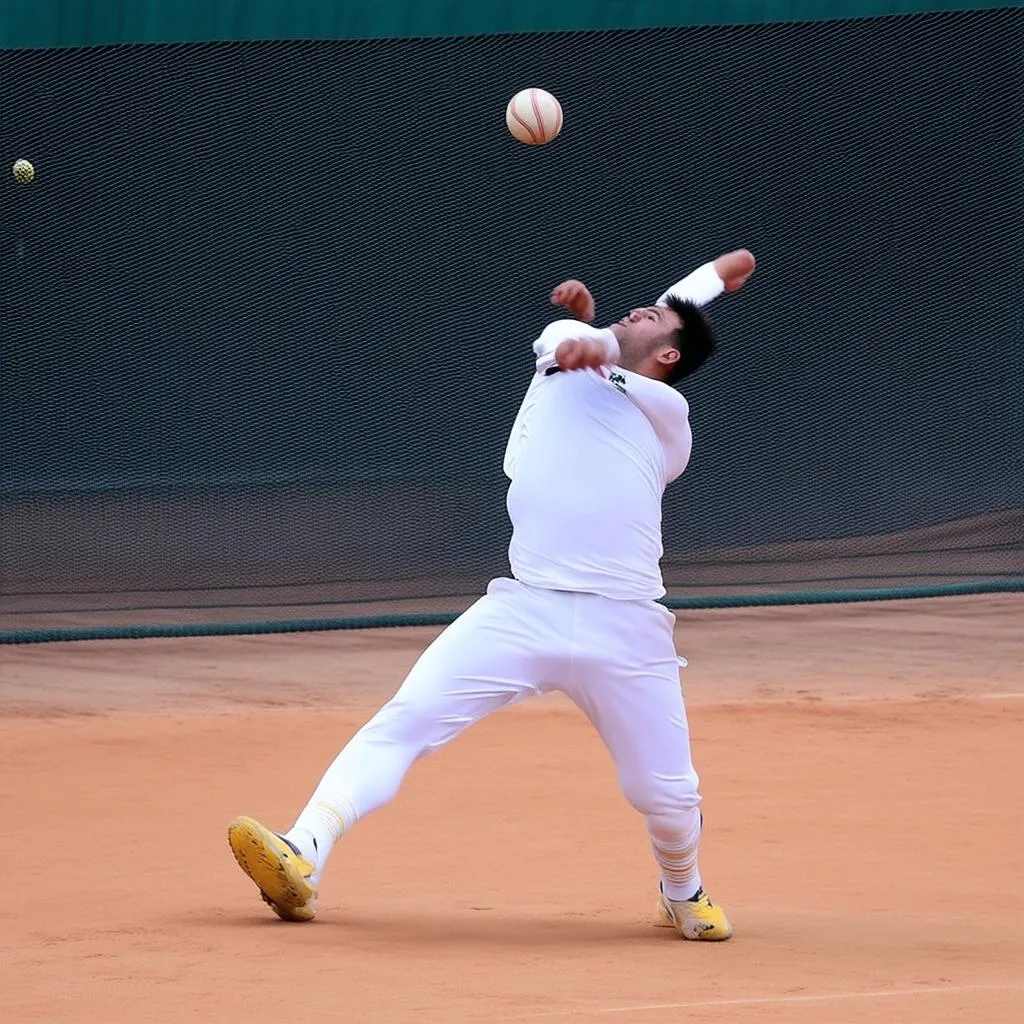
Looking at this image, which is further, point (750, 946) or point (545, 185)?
point (545, 185)

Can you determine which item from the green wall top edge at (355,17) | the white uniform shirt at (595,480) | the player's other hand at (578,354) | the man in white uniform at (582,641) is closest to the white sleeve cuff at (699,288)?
the man in white uniform at (582,641)

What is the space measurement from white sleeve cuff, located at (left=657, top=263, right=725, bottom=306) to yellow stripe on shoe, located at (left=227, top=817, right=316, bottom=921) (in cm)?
167

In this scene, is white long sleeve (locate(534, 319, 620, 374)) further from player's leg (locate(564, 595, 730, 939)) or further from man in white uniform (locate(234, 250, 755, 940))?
player's leg (locate(564, 595, 730, 939))

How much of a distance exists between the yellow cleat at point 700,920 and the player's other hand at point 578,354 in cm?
136

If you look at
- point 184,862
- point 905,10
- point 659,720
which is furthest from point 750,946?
point 905,10

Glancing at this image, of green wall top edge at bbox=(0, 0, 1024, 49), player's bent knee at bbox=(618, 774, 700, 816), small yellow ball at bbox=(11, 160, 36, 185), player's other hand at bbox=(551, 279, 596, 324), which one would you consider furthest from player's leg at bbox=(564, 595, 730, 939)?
green wall top edge at bbox=(0, 0, 1024, 49)

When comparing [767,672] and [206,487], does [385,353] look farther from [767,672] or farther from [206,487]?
[767,672]

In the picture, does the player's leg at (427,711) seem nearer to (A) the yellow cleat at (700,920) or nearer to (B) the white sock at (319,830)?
(B) the white sock at (319,830)

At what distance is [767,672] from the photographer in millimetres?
9273

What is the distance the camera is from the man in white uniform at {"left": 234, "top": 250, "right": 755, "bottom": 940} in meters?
4.74

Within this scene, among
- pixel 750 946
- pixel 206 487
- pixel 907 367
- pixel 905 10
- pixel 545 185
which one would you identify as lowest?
pixel 750 946

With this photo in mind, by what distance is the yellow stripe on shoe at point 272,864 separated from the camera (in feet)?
15.1

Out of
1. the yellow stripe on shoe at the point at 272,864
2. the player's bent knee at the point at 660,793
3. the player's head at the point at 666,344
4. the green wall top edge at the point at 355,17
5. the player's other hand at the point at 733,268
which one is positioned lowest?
the yellow stripe on shoe at the point at 272,864

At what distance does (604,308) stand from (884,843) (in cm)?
532
